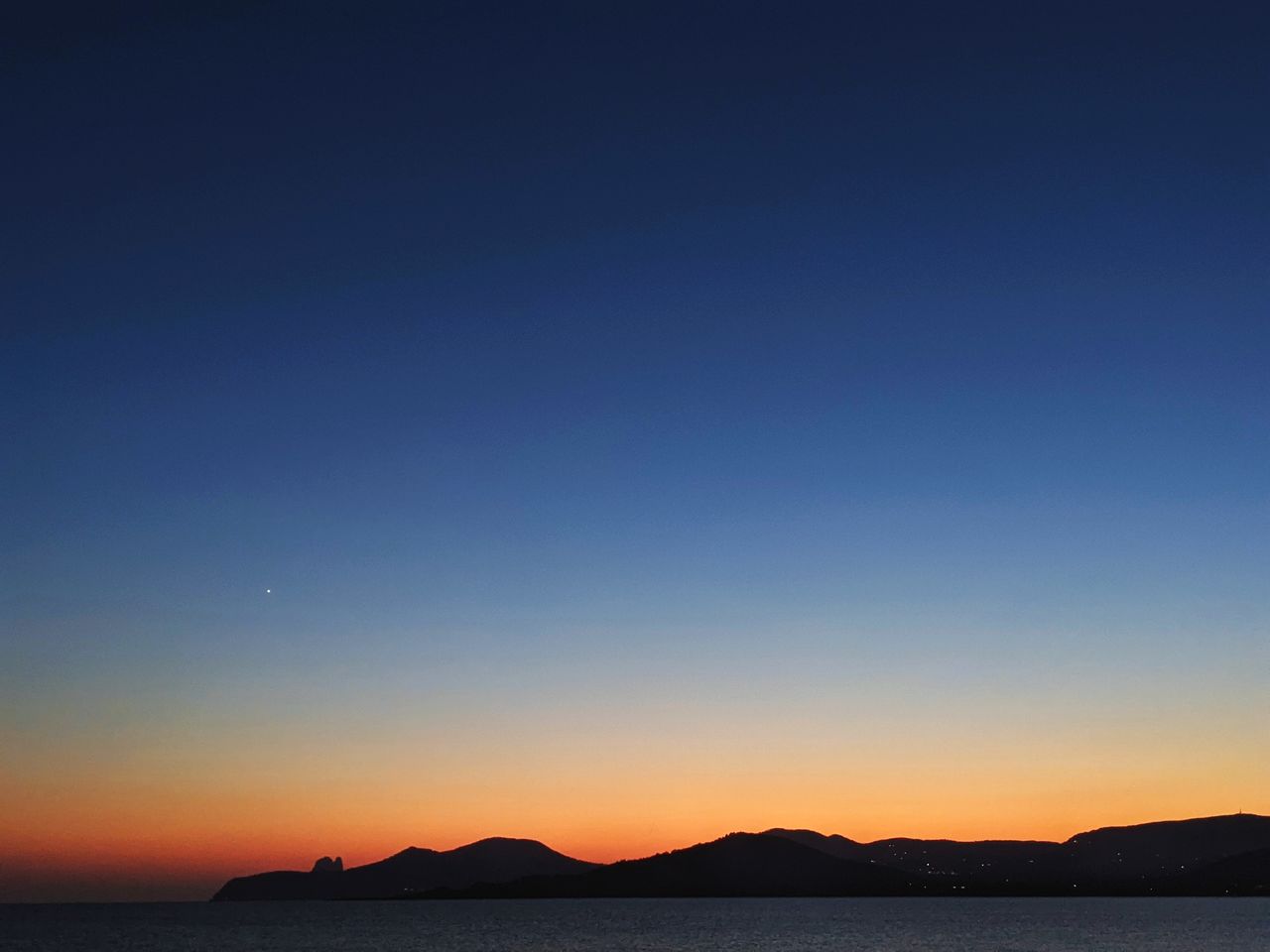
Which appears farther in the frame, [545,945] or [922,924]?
[922,924]

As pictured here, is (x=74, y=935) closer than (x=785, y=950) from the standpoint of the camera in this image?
No

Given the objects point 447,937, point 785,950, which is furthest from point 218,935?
point 785,950

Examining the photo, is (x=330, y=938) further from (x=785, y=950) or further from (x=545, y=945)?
(x=785, y=950)

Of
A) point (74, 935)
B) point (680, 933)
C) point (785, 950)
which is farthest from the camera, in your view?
point (74, 935)

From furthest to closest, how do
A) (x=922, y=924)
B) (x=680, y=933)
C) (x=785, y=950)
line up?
1. (x=922, y=924)
2. (x=680, y=933)
3. (x=785, y=950)

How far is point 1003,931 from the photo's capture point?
16875 cm

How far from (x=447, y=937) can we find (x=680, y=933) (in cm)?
3134

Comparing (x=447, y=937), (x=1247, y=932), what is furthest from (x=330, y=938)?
(x=1247, y=932)

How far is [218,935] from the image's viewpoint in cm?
17588

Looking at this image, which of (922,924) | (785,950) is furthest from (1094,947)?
(922,924)

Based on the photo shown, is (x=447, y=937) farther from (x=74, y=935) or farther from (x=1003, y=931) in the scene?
(x=1003, y=931)

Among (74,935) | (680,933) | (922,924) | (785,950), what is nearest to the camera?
(785,950)

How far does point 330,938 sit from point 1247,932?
118 meters

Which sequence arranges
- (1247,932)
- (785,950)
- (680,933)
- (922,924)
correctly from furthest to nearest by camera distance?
(922,924) < (680,933) < (1247,932) < (785,950)
